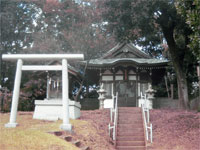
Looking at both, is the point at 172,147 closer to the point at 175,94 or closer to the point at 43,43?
the point at 43,43

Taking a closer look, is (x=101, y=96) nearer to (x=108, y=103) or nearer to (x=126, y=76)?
(x=108, y=103)

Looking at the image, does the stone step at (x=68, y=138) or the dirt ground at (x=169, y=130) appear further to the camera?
the dirt ground at (x=169, y=130)

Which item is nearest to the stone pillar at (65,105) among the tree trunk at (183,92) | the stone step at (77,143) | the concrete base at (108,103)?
the stone step at (77,143)

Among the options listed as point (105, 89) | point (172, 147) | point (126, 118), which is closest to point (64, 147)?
point (172, 147)

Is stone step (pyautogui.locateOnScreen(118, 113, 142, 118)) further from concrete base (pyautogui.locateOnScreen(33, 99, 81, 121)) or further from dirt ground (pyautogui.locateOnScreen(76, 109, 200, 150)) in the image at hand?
concrete base (pyautogui.locateOnScreen(33, 99, 81, 121))

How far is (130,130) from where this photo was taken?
41.4ft

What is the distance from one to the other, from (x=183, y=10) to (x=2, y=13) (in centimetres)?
1763

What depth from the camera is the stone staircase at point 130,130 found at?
37.4 feet

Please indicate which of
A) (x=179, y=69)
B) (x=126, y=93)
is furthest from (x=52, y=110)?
(x=179, y=69)

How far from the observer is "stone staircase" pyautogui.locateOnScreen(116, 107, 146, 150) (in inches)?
449

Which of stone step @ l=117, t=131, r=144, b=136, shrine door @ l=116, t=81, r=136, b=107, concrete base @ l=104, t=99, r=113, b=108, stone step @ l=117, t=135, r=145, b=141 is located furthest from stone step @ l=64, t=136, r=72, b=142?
shrine door @ l=116, t=81, r=136, b=107

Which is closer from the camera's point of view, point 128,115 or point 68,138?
point 68,138

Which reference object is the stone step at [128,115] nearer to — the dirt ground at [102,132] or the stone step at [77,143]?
the dirt ground at [102,132]

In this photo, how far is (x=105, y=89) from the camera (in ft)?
65.7
